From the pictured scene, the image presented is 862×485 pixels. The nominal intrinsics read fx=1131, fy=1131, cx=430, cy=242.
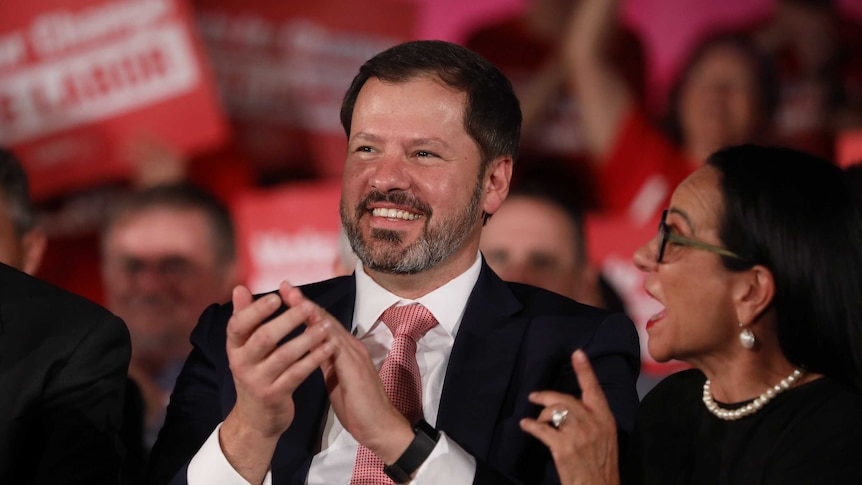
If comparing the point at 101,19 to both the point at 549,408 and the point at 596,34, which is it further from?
the point at 549,408

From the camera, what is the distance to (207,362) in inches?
85.4

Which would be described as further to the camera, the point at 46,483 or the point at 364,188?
the point at 364,188

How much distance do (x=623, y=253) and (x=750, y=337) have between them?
2763 millimetres

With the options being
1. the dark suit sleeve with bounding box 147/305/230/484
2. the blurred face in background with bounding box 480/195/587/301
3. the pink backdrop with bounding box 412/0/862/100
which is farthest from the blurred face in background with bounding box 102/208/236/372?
the dark suit sleeve with bounding box 147/305/230/484

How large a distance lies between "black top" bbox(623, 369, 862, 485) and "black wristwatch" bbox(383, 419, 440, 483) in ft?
1.40

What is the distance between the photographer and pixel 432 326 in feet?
6.98

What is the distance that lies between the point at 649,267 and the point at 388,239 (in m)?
0.48

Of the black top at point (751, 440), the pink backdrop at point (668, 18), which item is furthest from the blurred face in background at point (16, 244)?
the pink backdrop at point (668, 18)

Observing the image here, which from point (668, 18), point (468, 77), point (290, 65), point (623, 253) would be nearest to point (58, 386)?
point (468, 77)

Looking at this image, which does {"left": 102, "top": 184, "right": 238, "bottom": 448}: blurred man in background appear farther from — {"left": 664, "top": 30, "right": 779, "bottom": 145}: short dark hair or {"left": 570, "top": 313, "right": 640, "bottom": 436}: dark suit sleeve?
{"left": 570, "top": 313, "right": 640, "bottom": 436}: dark suit sleeve

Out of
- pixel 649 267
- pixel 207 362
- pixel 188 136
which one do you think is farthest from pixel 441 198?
pixel 188 136

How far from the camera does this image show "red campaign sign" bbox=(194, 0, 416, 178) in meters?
4.34

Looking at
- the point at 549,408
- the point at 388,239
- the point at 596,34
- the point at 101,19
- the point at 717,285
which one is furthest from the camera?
the point at 596,34

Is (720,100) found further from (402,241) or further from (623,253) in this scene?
(402,241)
